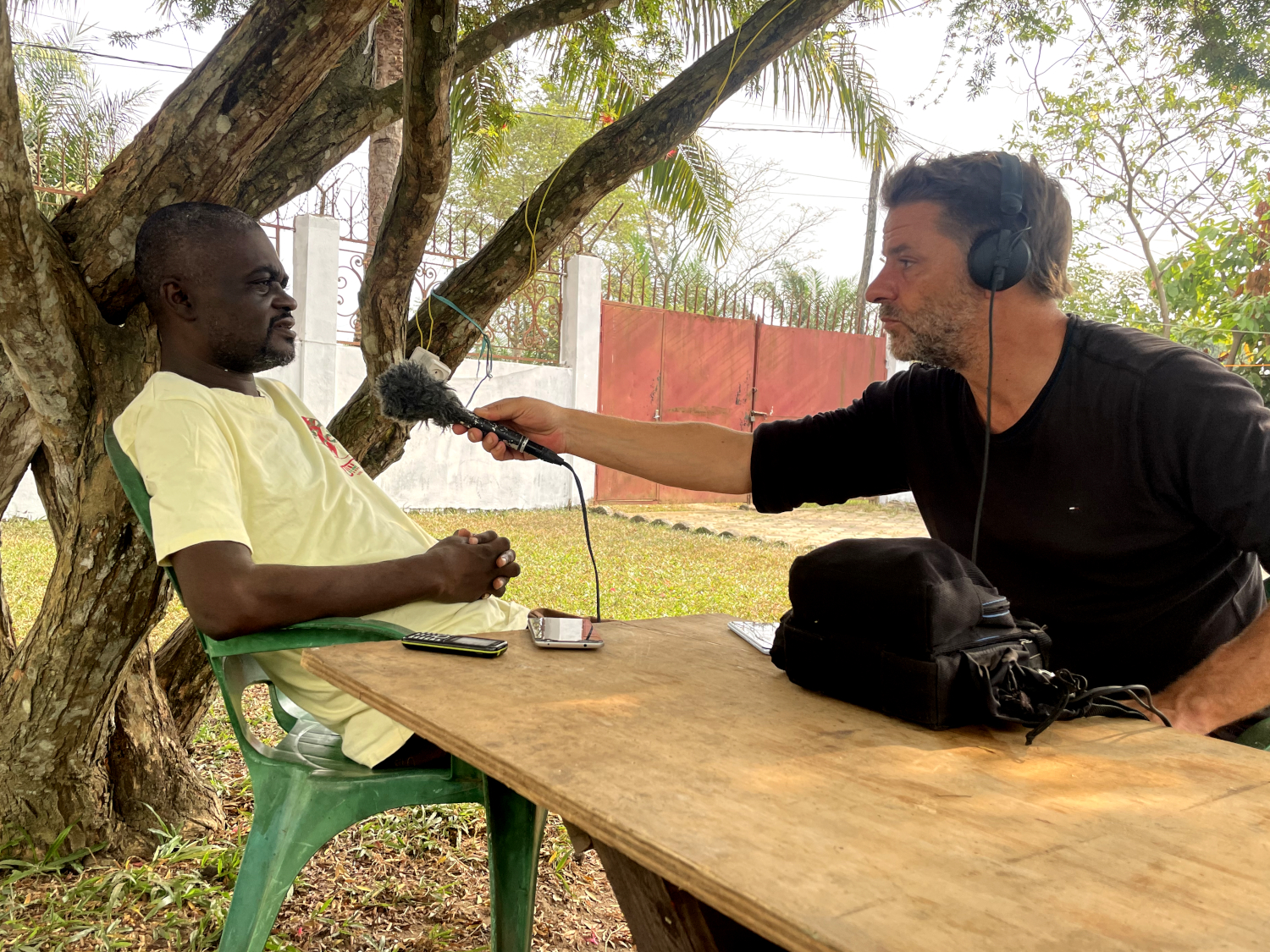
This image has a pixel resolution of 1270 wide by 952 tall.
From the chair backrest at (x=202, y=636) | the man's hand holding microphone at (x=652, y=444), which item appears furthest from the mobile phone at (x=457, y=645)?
the man's hand holding microphone at (x=652, y=444)

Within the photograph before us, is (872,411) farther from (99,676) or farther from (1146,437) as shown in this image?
(99,676)

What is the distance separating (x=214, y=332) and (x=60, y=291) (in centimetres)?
36

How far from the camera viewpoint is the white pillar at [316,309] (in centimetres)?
873

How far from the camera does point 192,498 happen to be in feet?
5.82

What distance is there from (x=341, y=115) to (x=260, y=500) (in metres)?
1.43

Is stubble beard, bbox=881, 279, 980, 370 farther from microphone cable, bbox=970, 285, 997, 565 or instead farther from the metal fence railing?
the metal fence railing

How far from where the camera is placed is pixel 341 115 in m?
2.92

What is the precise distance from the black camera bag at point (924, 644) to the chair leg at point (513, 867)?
685 millimetres

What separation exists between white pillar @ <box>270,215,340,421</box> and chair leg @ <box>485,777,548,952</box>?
7.47m

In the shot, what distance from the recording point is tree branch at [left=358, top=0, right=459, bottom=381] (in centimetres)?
236

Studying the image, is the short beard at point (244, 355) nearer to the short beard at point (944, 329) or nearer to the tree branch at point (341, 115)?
the tree branch at point (341, 115)

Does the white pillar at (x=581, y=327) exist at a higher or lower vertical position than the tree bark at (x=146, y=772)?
higher

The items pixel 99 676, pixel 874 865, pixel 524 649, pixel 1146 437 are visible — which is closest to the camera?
pixel 874 865

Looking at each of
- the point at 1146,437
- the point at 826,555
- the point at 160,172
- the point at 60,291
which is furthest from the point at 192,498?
the point at 1146,437
